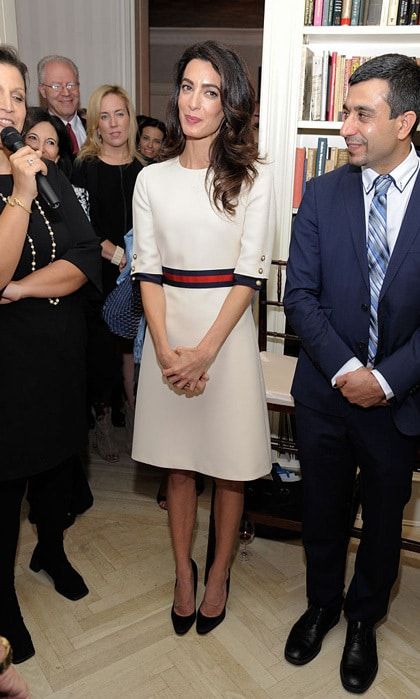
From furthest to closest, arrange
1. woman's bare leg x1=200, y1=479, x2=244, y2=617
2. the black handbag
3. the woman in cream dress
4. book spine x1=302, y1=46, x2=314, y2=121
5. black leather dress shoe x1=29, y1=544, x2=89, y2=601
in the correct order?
1. book spine x1=302, y1=46, x2=314, y2=121
2. the black handbag
3. black leather dress shoe x1=29, y1=544, x2=89, y2=601
4. woman's bare leg x1=200, y1=479, x2=244, y2=617
5. the woman in cream dress

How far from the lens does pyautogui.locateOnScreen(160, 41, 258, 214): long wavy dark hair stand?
1685 mm

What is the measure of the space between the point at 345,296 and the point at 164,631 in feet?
4.10

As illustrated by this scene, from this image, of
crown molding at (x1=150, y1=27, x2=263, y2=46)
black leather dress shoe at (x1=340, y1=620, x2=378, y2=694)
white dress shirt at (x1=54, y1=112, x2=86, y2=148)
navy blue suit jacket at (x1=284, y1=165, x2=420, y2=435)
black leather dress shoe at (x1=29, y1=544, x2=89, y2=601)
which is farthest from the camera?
crown molding at (x1=150, y1=27, x2=263, y2=46)

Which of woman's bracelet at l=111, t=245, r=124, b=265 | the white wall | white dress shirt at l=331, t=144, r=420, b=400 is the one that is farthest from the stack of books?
the white wall

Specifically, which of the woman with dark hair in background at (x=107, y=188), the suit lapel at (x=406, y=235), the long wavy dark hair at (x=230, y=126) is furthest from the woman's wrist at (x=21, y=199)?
the woman with dark hair in background at (x=107, y=188)

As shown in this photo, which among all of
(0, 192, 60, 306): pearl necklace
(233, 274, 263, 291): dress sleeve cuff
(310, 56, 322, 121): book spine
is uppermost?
(310, 56, 322, 121): book spine

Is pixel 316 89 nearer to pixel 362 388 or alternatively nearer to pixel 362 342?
pixel 362 342

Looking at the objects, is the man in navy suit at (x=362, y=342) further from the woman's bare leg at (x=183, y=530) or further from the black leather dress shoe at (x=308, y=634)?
the woman's bare leg at (x=183, y=530)

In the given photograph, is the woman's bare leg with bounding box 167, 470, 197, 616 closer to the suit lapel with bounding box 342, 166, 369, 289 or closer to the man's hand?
the man's hand

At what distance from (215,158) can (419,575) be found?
1732 mm

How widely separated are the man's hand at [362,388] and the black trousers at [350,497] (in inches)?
3.0

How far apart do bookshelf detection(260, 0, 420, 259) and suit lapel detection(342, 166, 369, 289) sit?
1232mm

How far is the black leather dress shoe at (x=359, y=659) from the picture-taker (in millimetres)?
1831

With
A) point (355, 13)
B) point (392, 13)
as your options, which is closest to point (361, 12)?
point (355, 13)
